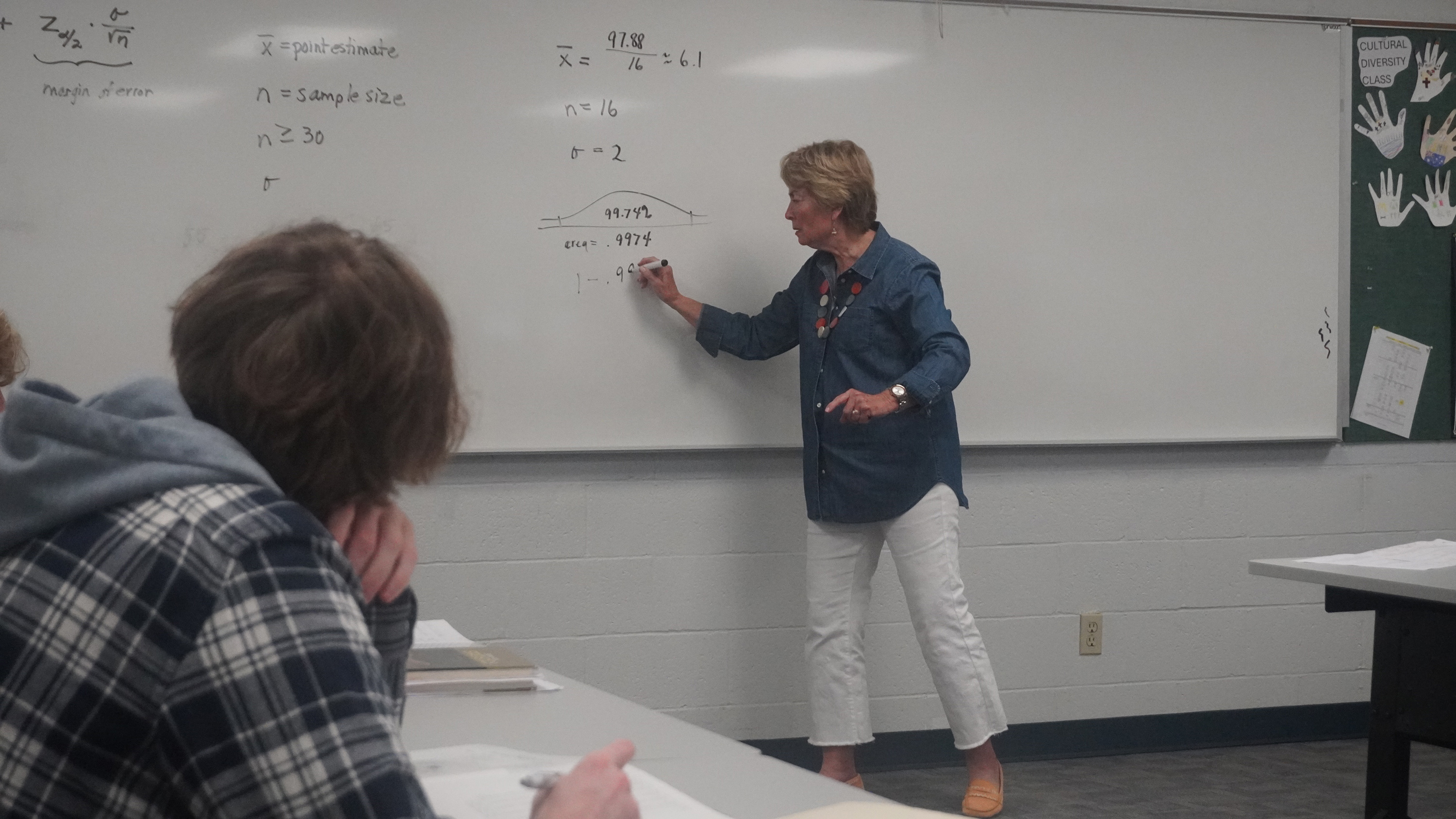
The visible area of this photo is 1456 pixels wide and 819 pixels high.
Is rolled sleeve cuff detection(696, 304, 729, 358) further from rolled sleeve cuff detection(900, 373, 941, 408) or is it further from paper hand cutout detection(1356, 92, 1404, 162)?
paper hand cutout detection(1356, 92, 1404, 162)

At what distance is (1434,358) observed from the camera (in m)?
3.96

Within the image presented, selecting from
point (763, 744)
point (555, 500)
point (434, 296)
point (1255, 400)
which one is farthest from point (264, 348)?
point (1255, 400)

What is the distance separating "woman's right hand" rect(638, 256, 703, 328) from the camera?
133 inches

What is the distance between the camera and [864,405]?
9.61 feet

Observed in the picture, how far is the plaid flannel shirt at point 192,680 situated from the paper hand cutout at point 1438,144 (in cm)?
404

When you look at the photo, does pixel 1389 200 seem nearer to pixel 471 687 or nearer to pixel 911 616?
pixel 911 616

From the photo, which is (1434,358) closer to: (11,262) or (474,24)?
(474,24)

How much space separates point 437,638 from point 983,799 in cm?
184

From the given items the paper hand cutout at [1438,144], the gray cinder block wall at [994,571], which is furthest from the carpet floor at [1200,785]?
the paper hand cutout at [1438,144]

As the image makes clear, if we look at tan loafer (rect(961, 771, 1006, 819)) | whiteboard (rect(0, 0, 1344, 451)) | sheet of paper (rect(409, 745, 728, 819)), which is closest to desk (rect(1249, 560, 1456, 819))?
tan loafer (rect(961, 771, 1006, 819))

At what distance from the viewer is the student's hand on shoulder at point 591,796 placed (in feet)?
2.62

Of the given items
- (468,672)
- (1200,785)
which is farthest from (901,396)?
(468,672)

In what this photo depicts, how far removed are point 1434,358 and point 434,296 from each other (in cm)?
386

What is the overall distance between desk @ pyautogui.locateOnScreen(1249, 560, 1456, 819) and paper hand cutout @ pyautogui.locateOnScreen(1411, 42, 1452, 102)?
7.01 ft
